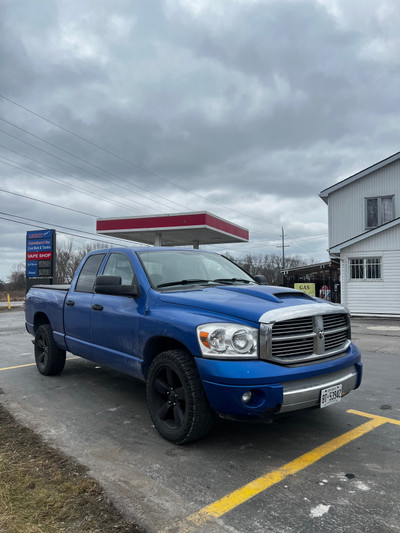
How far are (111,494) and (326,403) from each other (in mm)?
1871

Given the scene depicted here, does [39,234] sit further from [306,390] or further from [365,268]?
[306,390]

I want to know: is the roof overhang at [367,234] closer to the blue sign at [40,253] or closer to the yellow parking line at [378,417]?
the yellow parking line at [378,417]

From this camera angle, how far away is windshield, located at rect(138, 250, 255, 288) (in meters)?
4.50

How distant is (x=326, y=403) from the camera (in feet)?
11.6

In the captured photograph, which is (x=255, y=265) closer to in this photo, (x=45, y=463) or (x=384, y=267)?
(x=384, y=267)

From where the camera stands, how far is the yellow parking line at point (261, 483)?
2564 millimetres

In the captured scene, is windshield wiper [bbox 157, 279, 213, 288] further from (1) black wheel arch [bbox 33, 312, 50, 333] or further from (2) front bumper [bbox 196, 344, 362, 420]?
(1) black wheel arch [bbox 33, 312, 50, 333]

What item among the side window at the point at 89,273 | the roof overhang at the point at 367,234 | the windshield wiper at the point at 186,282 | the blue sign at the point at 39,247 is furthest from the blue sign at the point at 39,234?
the windshield wiper at the point at 186,282

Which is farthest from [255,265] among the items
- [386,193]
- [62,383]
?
[62,383]

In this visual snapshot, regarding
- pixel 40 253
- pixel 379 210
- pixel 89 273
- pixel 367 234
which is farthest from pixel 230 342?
pixel 40 253

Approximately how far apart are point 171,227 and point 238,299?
70.9ft

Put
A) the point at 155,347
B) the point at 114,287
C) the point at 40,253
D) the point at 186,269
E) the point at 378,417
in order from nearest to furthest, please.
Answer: the point at 155,347 < the point at 114,287 < the point at 378,417 < the point at 186,269 < the point at 40,253

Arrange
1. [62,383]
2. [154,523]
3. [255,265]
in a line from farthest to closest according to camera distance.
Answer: [255,265], [62,383], [154,523]

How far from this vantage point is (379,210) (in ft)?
68.7
